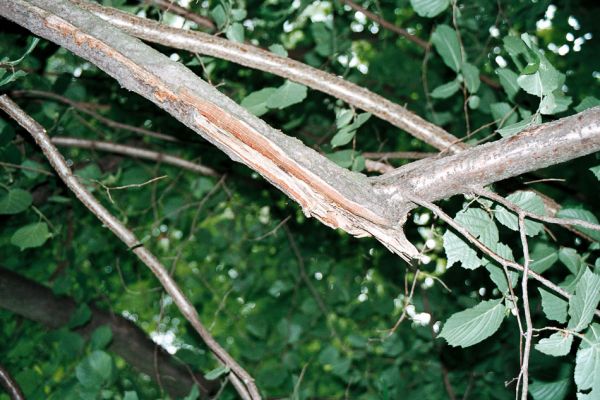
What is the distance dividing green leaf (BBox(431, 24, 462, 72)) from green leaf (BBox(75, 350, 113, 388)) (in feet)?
4.99

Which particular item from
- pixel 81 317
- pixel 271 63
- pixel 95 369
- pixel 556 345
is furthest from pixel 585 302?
pixel 81 317

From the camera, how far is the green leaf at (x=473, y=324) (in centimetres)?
111

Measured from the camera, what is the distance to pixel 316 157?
1.04 m

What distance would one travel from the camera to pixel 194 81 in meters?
1.06

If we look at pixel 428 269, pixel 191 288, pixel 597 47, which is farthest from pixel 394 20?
pixel 191 288

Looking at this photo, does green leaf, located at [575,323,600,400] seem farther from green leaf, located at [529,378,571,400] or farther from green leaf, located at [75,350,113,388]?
green leaf, located at [75,350,113,388]

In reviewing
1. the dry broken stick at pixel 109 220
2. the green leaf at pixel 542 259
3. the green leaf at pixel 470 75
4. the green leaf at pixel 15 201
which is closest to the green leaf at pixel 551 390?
the green leaf at pixel 542 259

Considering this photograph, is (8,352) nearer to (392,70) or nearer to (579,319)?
(579,319)

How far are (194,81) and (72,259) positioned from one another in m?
2.00

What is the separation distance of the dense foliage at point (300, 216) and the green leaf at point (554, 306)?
8 cm

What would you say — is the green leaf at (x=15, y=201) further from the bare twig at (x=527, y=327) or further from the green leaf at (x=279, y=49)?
A: the bare twig at (x=527, y=327)

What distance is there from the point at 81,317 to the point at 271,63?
1.60 metres

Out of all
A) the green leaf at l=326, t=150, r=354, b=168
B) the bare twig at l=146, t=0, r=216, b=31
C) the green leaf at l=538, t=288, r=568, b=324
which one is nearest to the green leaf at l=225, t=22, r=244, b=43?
the bare twig at l=146, t=0, r=216, b=31

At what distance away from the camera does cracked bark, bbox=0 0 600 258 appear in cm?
101
